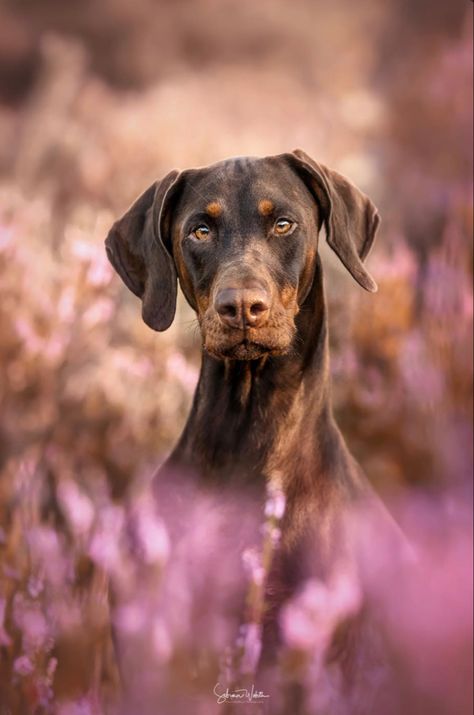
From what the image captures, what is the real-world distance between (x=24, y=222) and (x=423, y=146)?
2.27 metres

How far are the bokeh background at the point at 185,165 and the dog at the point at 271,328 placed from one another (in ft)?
4.58

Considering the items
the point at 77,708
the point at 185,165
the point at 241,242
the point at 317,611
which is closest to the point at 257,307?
the point at 241,242

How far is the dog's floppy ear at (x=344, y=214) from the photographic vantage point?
8.46ft

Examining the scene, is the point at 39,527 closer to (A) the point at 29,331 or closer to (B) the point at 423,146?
(A) the point at 29,331

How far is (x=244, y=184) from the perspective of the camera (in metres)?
2.51

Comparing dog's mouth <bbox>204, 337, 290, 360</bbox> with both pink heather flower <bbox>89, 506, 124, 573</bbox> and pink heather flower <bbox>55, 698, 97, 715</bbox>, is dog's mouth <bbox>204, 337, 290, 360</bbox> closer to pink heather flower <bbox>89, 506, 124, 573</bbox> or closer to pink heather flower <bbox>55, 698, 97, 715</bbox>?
pink heather flower <bbox>89, 506, 124, 573</bbox>

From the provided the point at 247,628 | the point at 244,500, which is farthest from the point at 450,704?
the point at 244,500

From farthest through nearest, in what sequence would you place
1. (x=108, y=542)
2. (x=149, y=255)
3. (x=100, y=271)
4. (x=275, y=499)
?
(x=100, y=271)
(x=108, y=542)
(x=149, y=255)
(x=275, y=499)

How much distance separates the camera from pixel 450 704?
6.19ft

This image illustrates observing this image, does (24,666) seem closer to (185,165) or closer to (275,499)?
(275,499)

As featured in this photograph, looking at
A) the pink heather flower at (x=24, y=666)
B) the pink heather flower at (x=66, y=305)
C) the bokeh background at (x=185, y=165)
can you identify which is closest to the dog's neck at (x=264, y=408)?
the pink heather flower at (x=24, y=666)

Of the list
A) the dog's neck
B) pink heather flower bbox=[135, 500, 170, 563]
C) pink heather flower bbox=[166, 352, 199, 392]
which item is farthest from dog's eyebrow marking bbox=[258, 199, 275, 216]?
pink heather flower bbox=[166, 352, 199, 392]

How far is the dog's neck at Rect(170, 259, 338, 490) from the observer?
255cm

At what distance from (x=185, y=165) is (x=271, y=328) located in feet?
8.92
